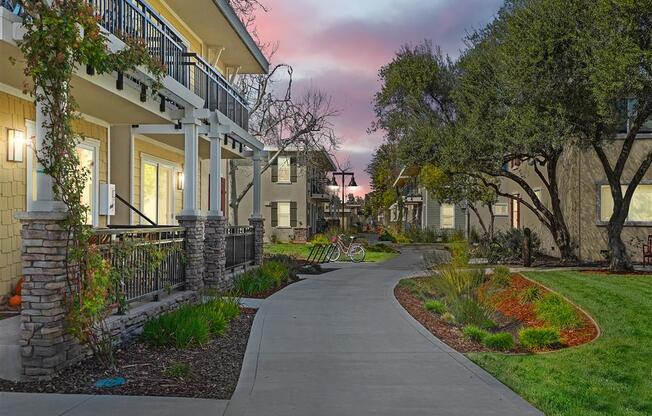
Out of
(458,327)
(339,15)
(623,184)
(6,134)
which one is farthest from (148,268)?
(623,184)

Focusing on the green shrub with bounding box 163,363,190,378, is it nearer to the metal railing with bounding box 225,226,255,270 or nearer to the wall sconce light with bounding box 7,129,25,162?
the wall sconce light with bounding box 7,129,25,162

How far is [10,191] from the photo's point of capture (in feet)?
29.1

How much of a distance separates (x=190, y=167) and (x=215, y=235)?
1.83m

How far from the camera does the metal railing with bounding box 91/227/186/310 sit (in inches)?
291

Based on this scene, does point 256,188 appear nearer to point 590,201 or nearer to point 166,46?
point 166,46

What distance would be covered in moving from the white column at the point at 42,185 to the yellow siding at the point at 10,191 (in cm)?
300

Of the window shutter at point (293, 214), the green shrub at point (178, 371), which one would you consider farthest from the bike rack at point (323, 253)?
the green shrub at point (178, 371)

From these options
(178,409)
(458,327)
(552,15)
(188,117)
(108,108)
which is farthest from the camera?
(552,15)

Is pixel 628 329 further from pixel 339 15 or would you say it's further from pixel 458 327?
pixel 339 15

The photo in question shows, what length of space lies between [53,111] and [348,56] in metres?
11.4

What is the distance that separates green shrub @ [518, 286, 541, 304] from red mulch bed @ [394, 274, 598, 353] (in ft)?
0.27

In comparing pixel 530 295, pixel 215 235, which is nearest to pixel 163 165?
pixel 215 235

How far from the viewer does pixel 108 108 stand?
10.2m

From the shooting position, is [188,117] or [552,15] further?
[552,15]
